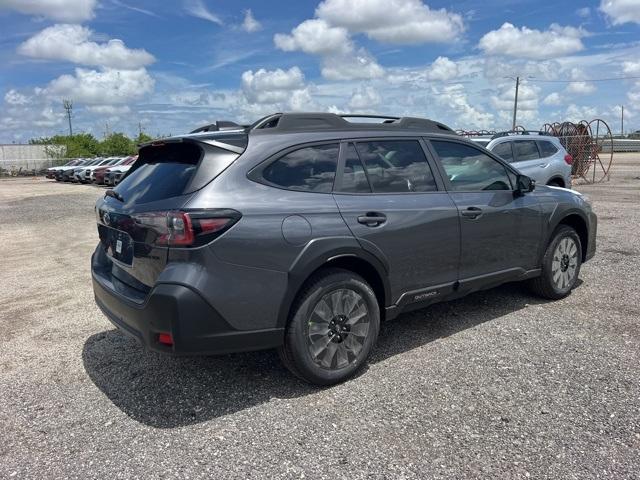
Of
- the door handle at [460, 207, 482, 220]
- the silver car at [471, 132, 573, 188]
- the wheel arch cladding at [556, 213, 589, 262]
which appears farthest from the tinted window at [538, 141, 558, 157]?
the door handle at [460, 207, 482, 220]

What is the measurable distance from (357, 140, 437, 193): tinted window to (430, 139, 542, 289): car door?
212 mm

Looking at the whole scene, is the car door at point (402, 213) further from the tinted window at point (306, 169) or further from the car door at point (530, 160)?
the car door at point (530, 160)

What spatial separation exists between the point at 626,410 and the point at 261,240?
8.11 ft

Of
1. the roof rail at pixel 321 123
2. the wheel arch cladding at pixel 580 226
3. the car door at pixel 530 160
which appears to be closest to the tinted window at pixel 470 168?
the roof rail at pixel 321 123

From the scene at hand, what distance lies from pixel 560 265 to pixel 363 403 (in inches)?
118

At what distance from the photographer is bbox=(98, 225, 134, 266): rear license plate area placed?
11.6 ft

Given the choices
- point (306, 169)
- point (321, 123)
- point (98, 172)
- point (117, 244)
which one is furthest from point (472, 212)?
point (98, 172)

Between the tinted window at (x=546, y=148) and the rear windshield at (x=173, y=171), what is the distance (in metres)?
9.27

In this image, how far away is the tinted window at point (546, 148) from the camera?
36.7 ft

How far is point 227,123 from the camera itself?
4535mm

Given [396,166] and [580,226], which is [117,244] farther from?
[580,226]

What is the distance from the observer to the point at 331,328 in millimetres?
3697

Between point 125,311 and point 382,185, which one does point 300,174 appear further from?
point 125,311

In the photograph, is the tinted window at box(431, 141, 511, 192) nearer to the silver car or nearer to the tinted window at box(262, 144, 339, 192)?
the tinted window at box(262, 144, 339, 192)
